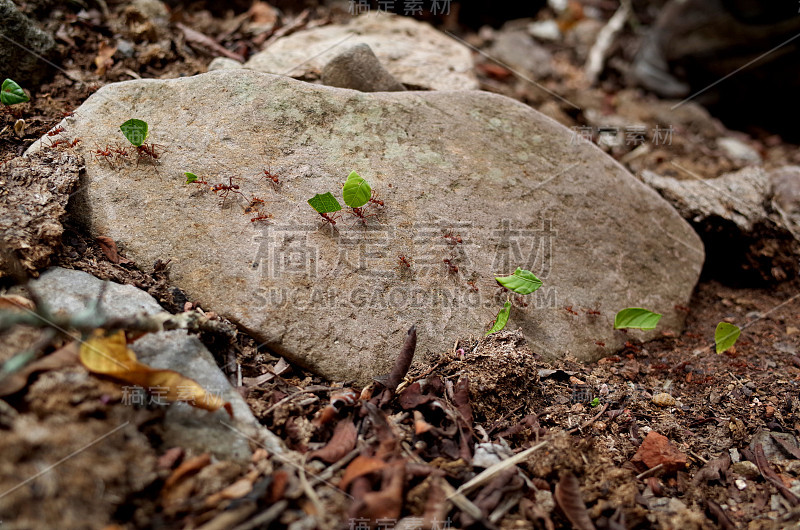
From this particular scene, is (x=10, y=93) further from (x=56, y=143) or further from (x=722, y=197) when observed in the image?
(x=722, y=197)

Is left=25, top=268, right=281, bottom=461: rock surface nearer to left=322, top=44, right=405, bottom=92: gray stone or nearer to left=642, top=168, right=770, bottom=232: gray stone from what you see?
left=322, top=44, right=405, bottom=92: gray stone

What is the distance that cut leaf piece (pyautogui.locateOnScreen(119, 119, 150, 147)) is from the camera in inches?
118

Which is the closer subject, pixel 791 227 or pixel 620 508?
pixel 620 508

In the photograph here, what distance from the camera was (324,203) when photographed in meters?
2.97

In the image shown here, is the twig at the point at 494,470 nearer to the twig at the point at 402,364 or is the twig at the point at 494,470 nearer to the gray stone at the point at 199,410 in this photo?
the twig at the point at 402,364

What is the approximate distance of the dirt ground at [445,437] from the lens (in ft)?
6.05

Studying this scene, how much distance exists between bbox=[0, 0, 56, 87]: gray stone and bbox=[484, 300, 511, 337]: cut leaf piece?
12.5ft

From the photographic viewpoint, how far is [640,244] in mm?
3893

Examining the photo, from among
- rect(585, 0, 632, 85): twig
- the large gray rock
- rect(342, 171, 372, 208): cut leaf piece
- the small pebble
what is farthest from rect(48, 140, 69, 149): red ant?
rect(585, 0, 632, 85): twig

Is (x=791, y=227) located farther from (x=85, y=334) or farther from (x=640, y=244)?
(x=85, y=334)

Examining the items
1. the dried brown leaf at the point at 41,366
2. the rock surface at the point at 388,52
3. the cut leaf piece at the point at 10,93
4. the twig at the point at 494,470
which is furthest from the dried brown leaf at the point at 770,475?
the cut leaf piece at the point at 10,93

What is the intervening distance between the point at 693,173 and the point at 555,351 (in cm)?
366

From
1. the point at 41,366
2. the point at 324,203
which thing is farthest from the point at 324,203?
the point at 41,366

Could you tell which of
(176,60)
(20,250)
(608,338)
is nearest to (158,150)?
(20,250)
